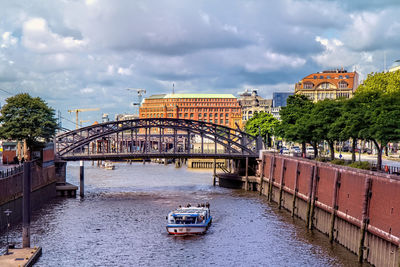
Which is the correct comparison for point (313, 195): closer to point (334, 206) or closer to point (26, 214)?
point (334, 206)

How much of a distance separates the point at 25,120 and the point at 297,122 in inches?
2087

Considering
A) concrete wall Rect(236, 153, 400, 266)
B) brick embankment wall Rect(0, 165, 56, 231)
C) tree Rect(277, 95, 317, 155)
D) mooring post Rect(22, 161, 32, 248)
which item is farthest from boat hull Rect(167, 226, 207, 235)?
tree Rect(277, 95, 317, 155)

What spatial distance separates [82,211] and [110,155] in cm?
2858

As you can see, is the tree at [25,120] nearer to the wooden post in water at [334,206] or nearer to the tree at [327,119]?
the tree at [327,119]

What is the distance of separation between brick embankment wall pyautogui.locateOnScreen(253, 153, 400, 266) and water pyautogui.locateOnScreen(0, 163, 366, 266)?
181 centimetres

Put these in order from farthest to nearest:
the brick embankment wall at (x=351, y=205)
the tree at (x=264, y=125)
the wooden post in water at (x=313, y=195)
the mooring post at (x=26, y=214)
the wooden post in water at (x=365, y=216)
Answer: the tree at (x=264, y=125)
the wooden post in water at (x=313, y=195)
the mooring post at (x=26, y=214)
the wooden post in water at (x=365, y=216)
the brick embankment wall at (x=351, y=205)

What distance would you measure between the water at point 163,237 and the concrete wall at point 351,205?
1888 millimetres

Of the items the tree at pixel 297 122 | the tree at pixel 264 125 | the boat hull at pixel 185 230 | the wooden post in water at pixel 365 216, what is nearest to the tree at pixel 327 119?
the tree at pixel 297 122

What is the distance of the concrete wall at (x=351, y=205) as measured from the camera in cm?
4584

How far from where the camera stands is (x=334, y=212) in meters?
59.7

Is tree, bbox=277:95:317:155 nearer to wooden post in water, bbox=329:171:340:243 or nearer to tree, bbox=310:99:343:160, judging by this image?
tree, bbox=310:99:343:160

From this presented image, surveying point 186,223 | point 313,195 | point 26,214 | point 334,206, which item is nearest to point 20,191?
point 26,214

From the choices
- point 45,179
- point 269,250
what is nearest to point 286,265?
point 269,250

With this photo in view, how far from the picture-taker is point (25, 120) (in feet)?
332
